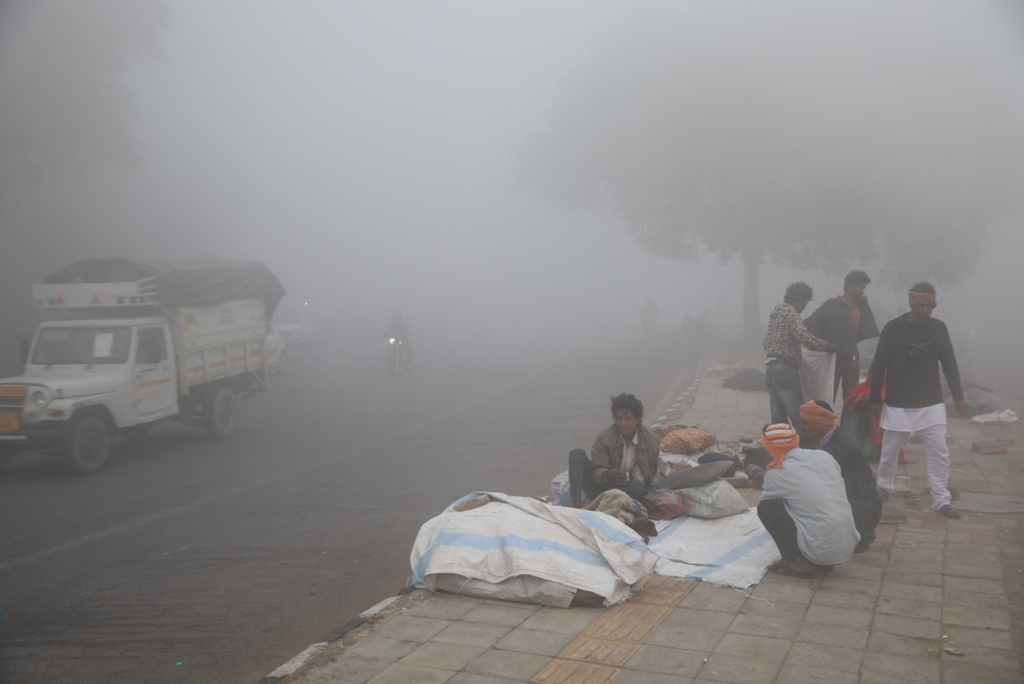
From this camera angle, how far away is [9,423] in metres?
9.78

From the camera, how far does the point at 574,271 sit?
299 ft

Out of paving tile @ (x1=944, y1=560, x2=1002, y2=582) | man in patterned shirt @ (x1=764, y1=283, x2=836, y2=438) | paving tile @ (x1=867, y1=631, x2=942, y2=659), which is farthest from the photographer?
man in patterned shirt @ (x1=764, y1=283, x2=836, y2=438)

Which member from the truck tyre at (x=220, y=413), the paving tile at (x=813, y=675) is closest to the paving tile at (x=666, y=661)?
the paving tile at (x=813, y=675)

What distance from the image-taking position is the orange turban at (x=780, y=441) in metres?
5.26

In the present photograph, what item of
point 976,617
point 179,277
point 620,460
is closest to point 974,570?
point 976,617

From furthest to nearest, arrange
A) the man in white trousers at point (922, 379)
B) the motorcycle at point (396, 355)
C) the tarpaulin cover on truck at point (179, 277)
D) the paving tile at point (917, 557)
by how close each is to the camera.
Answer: the motorcycle at point (396, 355) < the tarpaulin cover on truck at point (179, 277) < the man in white trousers at point (922, 379) < the paving tile at point (917, 557)

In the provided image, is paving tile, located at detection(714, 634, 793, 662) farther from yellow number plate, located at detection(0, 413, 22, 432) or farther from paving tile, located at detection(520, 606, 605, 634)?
yellow number plate, located at detection(0, 413, 22, 432)

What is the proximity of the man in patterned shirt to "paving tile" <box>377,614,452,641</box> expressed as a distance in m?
4.64

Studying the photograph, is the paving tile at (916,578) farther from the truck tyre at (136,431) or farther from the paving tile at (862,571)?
the truck tyre at (136,431)

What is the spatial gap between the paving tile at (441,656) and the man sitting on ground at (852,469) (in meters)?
2.71

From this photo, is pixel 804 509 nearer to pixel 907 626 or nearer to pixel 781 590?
pixel 781 590

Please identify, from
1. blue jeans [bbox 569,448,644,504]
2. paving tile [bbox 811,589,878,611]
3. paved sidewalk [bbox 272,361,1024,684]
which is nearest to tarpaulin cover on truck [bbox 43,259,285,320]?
blue jeans [bbox 569,448,644,504]

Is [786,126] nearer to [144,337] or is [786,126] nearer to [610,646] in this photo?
[144,337]

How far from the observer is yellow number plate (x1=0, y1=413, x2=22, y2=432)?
977cm
